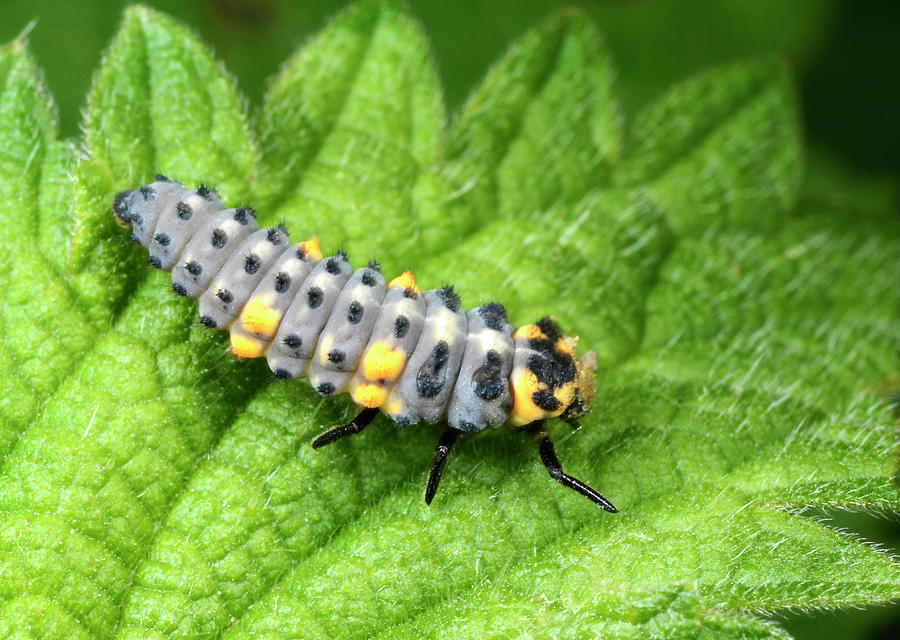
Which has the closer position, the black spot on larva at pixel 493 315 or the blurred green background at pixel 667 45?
the black spot on larva at pixel 493 315

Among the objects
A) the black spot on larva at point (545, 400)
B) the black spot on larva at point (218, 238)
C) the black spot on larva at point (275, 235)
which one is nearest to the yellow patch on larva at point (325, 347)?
the black spot on larva at point (275, 235)

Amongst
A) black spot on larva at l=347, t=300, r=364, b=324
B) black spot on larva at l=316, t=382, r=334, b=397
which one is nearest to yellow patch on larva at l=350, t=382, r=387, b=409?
black spot on larva at l=316, t=382, r=334, b=397

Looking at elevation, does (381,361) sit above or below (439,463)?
above

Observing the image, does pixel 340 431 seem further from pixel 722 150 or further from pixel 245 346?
pixel 722 150

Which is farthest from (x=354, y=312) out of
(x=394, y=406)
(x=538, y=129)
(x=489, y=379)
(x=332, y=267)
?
(x=538, y=129)

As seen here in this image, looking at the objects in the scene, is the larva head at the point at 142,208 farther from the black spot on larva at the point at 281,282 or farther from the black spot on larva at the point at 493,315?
the black spot on larva at the point at 493,315

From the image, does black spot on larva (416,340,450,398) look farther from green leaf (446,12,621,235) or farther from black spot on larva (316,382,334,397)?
green leaf (446,12,621,235)

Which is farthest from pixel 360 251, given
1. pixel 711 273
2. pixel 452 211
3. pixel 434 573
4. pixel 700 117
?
pixel 700 117
